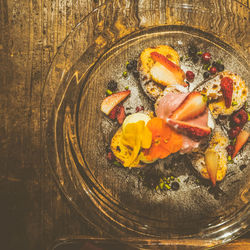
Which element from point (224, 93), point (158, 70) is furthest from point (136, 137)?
point (224, 93)

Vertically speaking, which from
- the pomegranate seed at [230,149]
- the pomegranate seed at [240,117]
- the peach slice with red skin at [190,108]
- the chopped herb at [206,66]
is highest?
the chopped herb at [206,66]

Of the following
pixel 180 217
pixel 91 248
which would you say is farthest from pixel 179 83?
pixel 91 248

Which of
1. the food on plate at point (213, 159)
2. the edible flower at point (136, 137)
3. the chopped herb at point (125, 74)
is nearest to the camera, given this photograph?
the edible flower at point (136, 137)

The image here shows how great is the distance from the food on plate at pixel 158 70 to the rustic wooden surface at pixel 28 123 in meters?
0.41

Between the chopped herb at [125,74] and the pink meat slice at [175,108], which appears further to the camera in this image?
the chopped herb at [125,74]

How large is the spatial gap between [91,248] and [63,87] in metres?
0.87

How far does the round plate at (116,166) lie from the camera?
3.76 feet

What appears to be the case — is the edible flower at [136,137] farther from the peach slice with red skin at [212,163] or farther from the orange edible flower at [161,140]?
the peach slice with red skin at [212,163]

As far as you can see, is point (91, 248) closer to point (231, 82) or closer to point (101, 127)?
point (101, 127)

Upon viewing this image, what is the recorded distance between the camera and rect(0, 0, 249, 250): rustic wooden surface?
117 centimetres

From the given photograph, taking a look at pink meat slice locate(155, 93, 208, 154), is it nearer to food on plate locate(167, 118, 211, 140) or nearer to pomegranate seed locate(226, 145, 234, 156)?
food on plate locate(167, 118, 211, 140)

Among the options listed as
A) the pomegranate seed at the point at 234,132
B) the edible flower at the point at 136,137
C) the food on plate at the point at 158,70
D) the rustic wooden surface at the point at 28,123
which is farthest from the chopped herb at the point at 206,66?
the rustic wooden surface at the point at 28,123

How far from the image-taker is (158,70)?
3.63ft

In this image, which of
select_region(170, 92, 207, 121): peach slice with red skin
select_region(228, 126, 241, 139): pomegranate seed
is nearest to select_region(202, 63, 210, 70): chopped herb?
select_region(170, 92, 207, 121): peach slice with red skin
